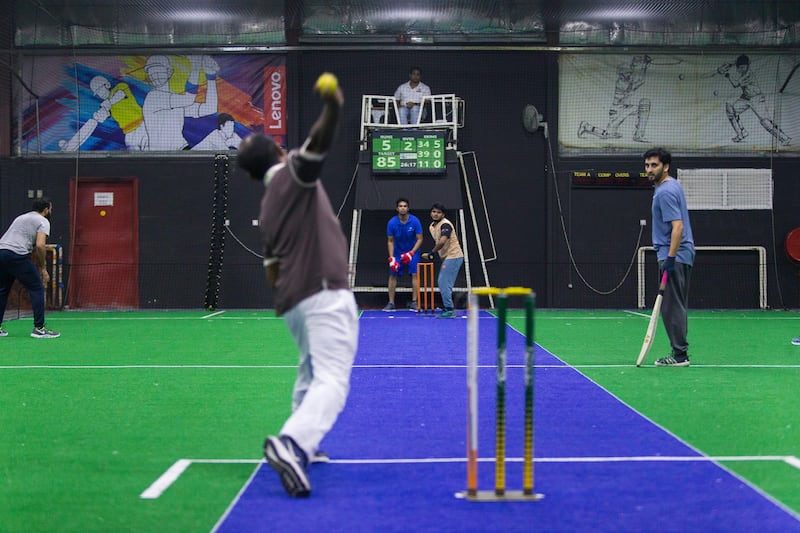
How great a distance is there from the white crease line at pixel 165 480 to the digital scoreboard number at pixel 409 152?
42.6 ft

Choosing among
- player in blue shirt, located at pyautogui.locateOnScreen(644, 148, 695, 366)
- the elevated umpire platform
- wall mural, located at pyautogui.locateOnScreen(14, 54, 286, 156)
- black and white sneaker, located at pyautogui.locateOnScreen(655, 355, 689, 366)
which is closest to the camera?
player in blue shirt, located at pyautogui.locateOnScreen(644, 148, 695, 366)

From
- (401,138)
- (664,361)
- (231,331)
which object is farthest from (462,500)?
(401,138)

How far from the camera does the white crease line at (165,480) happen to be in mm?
4306

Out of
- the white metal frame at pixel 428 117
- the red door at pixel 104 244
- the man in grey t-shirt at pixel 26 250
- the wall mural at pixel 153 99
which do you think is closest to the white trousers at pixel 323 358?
the man in grey t-shirt at pixel 26 250

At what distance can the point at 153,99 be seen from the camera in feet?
61.1

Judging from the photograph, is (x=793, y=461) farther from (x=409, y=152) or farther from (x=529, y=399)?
(x=409, y=152)

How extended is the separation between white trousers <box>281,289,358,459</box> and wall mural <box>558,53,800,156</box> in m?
15.1

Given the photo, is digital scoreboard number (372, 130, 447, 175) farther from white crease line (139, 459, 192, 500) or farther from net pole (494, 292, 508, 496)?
net pole (494, 292, 508, 496)

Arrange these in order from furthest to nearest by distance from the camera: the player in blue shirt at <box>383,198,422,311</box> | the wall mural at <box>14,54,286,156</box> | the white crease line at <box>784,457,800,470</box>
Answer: the wall mural at <box>14,54,286,156</box>, the player in blue shirt at <box>383,198,422,311</box>, the white crease line at <box>784,457,800,470</box>

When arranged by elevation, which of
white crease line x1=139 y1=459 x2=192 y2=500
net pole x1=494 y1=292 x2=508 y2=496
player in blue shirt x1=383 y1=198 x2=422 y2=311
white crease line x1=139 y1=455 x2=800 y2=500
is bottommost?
white crease line x1=139 y1=459 x2=192 y2=500

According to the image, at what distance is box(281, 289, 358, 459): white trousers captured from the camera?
4.16 metres

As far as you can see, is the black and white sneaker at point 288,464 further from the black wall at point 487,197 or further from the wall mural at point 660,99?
the wall mural at point 660,99

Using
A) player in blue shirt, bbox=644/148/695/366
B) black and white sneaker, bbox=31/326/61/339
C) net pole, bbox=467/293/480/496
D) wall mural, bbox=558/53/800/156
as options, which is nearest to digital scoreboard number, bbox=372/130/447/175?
wall mural, bbox=558/53/800/156

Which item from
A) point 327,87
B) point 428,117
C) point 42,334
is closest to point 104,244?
point 42,334
